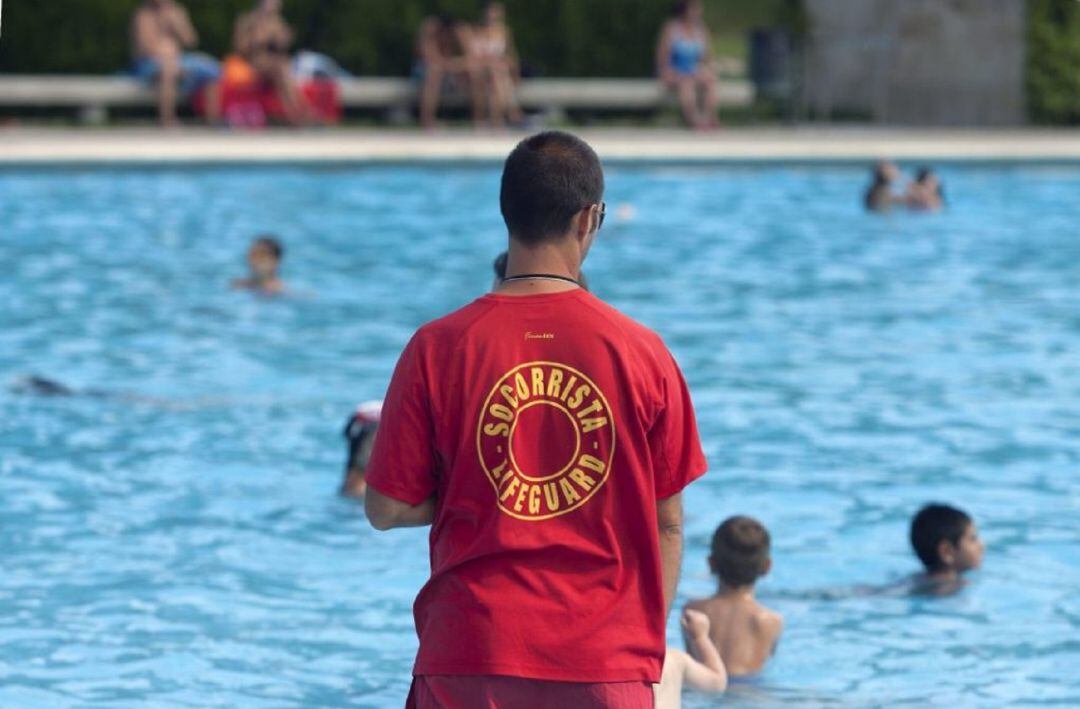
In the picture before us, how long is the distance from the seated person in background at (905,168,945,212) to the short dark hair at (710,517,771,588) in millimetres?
11827

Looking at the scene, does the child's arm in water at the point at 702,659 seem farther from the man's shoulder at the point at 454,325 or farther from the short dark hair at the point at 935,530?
the man's shoulder at the point at 454,325

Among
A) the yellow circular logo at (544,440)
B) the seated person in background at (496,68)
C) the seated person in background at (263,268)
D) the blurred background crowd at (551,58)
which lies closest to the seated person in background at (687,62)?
the blurred background crowd at (551,58)

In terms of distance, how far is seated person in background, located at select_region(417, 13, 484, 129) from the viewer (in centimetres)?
2131

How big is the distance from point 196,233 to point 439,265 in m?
2.45

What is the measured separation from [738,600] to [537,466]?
2820 mm

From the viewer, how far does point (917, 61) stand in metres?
24.1

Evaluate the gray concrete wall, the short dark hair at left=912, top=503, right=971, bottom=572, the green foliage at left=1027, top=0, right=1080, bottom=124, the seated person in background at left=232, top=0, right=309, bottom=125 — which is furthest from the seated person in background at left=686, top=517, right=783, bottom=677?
the gray concrete wall

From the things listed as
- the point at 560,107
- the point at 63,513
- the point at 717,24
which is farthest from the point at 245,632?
the point at 717,24

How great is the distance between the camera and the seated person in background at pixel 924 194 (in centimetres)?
1680

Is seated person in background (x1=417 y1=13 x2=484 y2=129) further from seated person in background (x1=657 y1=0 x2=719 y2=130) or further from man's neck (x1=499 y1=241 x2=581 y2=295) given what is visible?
man's neck (x1=499 y1=241 x2=581 y2=295)

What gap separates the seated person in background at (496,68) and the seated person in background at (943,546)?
15654 millimetres

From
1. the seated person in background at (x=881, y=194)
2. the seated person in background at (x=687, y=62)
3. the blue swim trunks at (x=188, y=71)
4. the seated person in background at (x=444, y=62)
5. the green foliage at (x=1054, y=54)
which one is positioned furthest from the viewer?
the green foliage at (x=1054, y=54)

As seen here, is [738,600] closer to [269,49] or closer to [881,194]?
[881,194]

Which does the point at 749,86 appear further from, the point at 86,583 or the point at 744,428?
the point at 86,583
